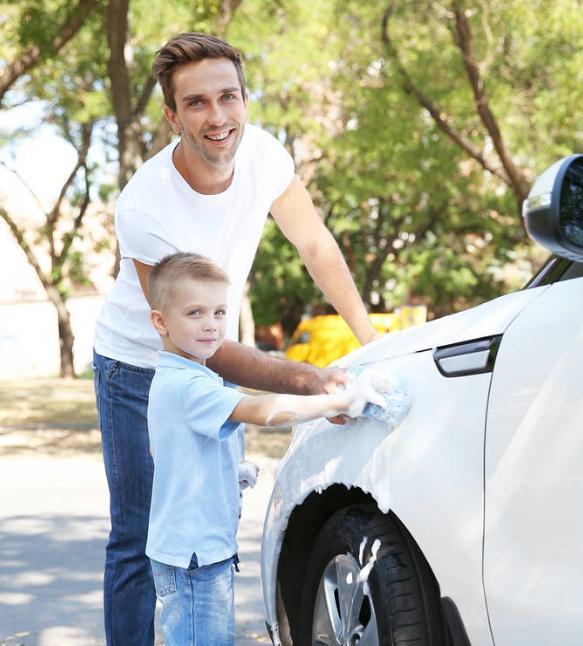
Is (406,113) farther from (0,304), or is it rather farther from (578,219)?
(0,304)

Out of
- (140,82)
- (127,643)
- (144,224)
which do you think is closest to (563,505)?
(144,224)

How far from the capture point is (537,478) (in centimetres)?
208

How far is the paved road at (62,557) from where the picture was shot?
4523mm

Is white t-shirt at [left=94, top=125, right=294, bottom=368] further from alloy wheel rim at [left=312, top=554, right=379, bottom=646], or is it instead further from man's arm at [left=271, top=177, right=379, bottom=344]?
alloy wheel rim at [left=312, top=554, right=379, bottom=646]

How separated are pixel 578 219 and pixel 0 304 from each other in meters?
53.8

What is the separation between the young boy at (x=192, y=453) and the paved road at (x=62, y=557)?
5.36 feet

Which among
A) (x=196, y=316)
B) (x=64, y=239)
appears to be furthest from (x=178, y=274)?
(x=64, y=239)

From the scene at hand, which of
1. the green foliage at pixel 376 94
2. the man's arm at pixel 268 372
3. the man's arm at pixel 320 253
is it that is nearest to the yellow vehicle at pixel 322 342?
the green foliage at pixel 376 94

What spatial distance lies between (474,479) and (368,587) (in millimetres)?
562

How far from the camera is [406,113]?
20125 mm

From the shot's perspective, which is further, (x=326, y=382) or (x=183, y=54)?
(x=183, y=54)

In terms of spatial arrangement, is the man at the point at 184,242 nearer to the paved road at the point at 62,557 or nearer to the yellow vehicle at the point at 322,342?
the paved road at the point at 62,557

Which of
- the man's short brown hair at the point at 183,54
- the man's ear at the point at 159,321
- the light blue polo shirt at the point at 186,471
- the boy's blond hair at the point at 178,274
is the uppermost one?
the man's short brown hair at the point at 183,54

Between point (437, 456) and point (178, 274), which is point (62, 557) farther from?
point (437, 456)
